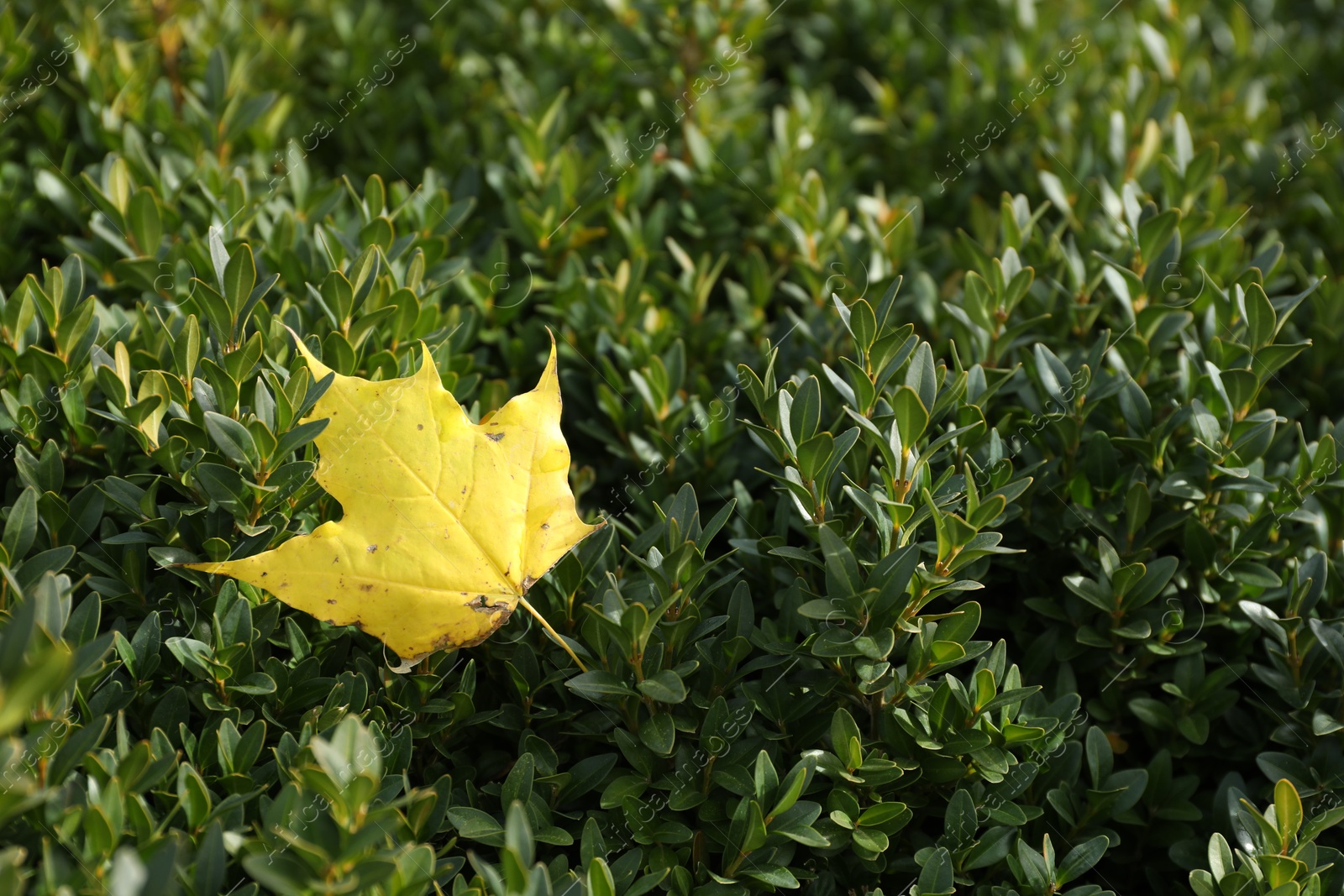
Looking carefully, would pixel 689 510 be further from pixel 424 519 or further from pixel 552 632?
pixel 424 519

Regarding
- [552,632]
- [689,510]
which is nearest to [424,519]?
[552,632]

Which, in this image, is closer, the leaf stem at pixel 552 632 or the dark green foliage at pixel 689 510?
the dark green foliage at pixel 689 510

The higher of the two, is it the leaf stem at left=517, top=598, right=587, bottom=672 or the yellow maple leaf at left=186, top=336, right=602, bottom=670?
the yellow maple leaf at left=186, top=336, right=602, bottom=670

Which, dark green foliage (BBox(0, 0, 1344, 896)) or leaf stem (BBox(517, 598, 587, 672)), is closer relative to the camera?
dark green foliage (BBox(0, 0, 1344, 896))

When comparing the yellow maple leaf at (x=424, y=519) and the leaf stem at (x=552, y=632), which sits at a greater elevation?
the yellow maple leaf at (x=424, y=519)

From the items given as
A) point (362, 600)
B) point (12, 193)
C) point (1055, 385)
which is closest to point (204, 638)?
point (362, 600)

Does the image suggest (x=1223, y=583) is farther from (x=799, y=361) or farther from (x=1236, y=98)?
(x=1236, y=98)
